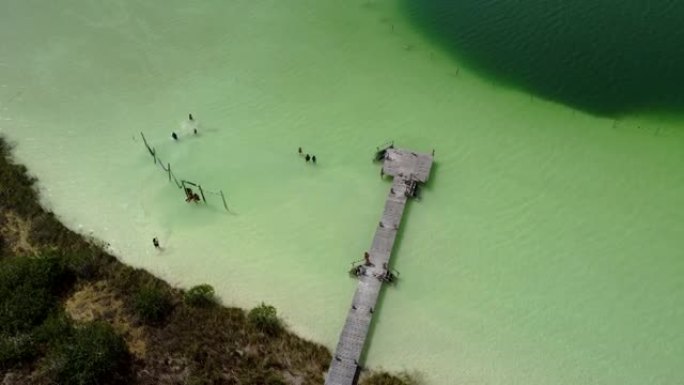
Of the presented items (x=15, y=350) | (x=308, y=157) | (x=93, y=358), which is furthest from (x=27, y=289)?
(x=308, y=157)

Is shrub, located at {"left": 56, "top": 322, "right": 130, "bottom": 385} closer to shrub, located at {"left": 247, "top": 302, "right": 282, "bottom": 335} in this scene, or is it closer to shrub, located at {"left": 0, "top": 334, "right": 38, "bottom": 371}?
shrub, located at {"left": 0, "top": 334, "right": 38, "bottom": 371}

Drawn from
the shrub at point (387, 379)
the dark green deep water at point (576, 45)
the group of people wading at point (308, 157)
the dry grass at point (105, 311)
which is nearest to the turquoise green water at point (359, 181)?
the group of people wading at point (308, 157)

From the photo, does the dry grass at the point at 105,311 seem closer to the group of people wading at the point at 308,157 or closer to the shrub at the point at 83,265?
the shrub at the point at 83,265

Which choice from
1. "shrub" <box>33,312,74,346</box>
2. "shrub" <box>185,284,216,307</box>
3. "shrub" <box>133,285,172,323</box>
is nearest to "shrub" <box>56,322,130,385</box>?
"shrub" <box>33,312,74,346</box>

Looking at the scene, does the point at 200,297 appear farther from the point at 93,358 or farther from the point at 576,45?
the point at 576,45

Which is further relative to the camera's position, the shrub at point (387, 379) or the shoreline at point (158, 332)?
the shoreline at point (158, 332)

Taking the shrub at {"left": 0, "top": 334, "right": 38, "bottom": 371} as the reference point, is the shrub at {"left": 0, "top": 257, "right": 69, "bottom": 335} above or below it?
above

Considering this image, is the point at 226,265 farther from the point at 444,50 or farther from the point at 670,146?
the point at 670,146

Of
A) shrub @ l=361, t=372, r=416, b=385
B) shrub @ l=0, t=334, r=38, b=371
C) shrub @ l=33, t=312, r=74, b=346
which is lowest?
shrub @ l=0, t=334, r=38, b=371
